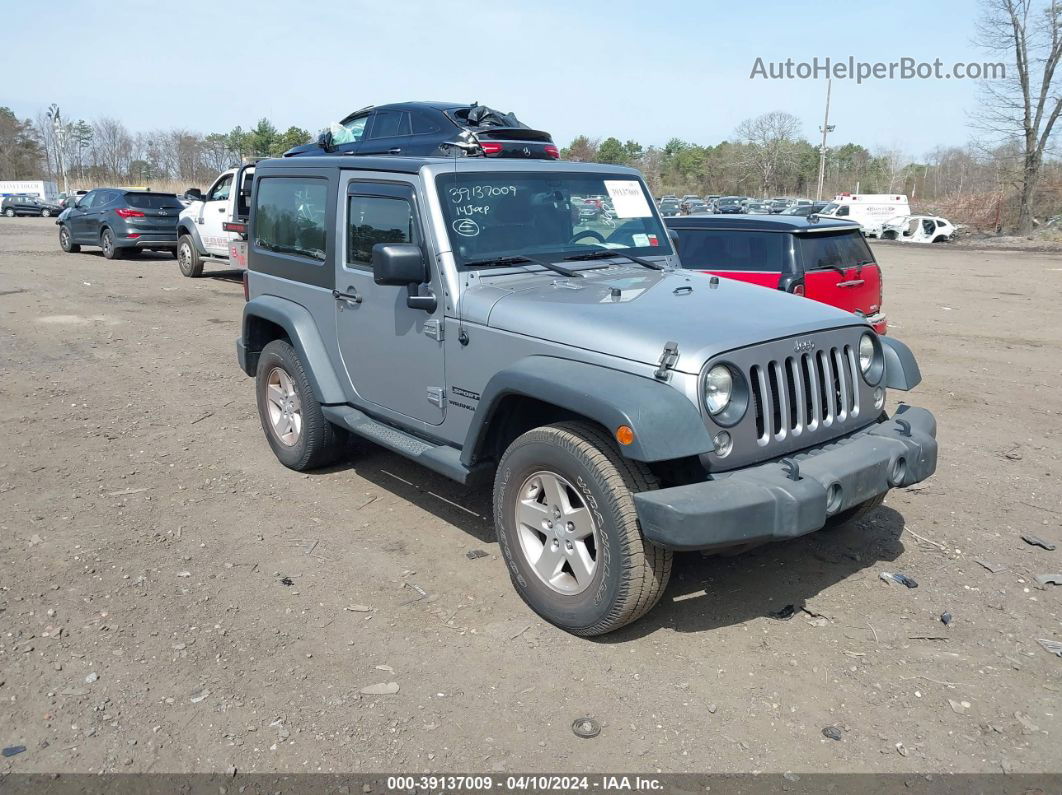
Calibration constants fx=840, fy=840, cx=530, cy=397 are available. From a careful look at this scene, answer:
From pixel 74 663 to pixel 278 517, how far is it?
1.65m

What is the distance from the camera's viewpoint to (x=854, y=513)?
4.67m

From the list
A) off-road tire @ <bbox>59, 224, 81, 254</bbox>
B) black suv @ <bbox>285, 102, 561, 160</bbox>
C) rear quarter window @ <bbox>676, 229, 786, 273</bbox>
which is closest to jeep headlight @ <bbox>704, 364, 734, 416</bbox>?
rear quarter window @ <bbox>676, 229, 786, 273</bbox>

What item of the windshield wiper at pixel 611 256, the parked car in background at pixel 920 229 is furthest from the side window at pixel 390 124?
the parked car in background at pixel 920 229

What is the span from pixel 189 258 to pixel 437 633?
14.2 meters

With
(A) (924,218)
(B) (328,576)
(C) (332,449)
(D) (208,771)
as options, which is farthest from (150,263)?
(A) (924,218)

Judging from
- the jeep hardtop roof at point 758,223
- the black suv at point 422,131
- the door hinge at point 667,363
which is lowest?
the door hinge at point 667,363

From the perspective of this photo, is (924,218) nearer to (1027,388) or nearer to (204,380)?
(1027,388)

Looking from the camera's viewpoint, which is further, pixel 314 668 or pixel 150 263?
pixel 150 263

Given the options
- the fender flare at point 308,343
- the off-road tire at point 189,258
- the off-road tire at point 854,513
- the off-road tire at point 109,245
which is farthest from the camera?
the off-road tire at point 109,245

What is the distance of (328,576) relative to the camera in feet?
14.3

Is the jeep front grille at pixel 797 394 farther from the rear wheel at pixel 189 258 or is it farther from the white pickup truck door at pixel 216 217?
the rear wheel at pixel 189 258

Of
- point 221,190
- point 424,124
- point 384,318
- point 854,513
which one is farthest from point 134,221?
point 854,513

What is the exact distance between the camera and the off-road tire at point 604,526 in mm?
3385

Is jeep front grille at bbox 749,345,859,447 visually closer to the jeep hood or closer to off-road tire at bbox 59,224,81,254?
the jeep hood
